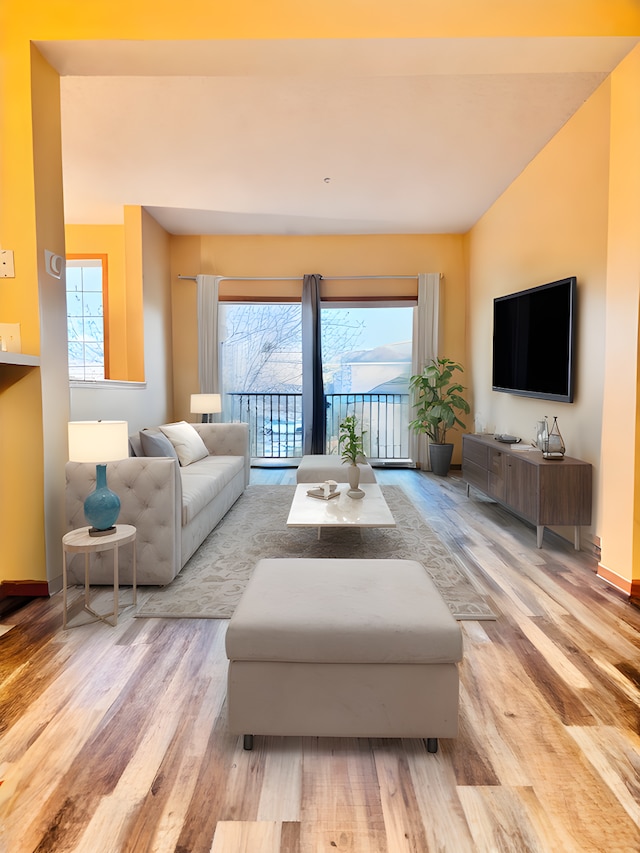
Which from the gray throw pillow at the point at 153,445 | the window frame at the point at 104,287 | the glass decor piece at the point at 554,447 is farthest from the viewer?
the window frame at the point at 104,287

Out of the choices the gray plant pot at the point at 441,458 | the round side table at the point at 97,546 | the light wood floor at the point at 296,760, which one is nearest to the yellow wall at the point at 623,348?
the light wood floor at the point at 296,760

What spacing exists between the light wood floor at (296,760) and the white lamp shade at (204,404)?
3854 millimetres

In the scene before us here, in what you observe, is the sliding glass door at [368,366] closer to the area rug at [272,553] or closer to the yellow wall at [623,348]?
the area rug at [272,553]

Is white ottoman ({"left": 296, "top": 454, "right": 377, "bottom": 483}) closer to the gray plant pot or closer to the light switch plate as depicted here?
the gray plant pot

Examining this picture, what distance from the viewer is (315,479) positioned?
191 inches

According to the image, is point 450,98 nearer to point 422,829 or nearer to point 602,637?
point 602,637

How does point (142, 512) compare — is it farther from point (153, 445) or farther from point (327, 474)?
point (327, 474)

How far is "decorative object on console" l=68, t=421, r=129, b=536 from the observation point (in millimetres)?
2627

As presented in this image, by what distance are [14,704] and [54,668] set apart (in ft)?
0.82

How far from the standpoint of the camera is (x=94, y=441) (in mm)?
2631

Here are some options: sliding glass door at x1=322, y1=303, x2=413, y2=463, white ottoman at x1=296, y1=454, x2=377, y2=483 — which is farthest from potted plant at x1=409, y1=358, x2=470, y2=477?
white ottoman at x1=296, y1=454, x2=377, y2=483

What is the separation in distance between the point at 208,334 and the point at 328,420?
1953 millimetres

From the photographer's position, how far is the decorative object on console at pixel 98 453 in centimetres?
263

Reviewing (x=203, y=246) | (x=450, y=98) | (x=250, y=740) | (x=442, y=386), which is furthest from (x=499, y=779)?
(x=203, y=246)
